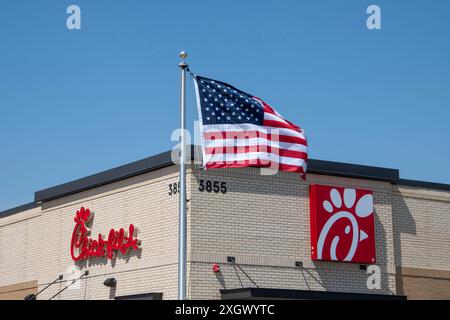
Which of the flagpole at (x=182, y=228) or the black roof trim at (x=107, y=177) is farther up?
the black roof trim at (x=107, y=177)

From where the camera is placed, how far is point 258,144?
21.3 metres

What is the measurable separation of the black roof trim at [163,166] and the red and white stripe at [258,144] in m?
4.52

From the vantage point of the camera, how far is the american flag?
2055 centimetres

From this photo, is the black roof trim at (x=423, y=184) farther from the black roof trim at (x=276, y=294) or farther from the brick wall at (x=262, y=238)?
the black roof trim at (x=276, y=294)

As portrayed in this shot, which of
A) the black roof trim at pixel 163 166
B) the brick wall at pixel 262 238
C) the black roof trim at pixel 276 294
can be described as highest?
the black roof trim at pixel 163 166

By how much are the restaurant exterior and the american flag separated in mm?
4549

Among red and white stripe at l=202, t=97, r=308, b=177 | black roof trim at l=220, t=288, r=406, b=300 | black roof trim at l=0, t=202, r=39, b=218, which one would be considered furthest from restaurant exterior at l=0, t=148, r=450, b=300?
red and white stripe at l=202, t=97, r=308, b=177

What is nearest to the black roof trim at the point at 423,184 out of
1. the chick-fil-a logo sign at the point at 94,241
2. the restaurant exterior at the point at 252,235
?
the restaurant exterior at the point at 252,235

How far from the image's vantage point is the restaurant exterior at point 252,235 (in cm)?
2542

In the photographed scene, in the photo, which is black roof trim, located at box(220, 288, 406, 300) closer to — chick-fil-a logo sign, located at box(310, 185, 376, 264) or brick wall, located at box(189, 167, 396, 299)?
brick wall, located at box(189, 167, 396, 299)

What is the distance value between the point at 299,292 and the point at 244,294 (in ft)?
6.03

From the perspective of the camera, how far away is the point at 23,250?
110ft

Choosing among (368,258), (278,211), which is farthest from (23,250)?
(368,258)

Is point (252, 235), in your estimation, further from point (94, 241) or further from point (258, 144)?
point (94, 241)
